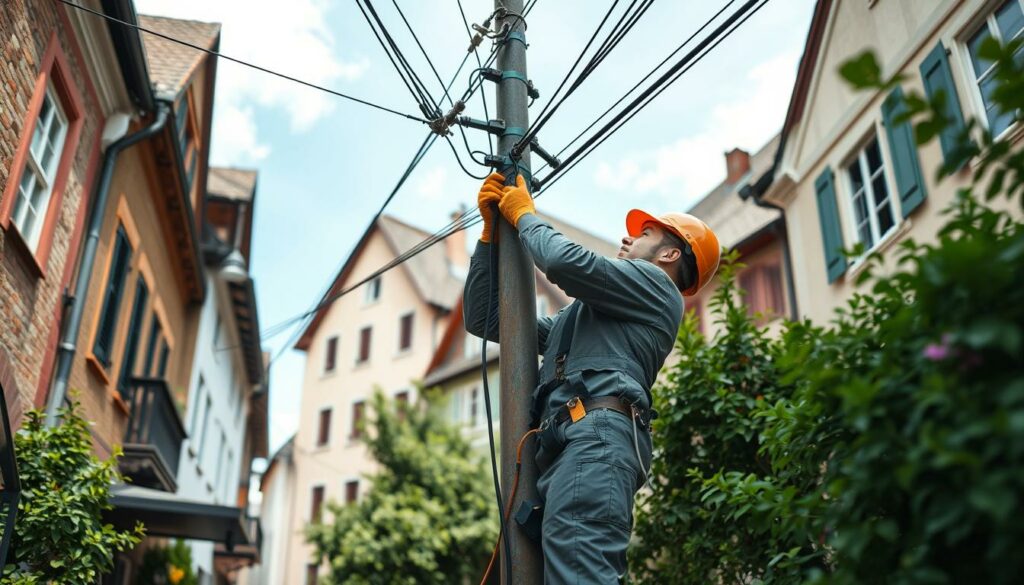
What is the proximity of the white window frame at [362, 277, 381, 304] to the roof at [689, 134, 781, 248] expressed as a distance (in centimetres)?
1681

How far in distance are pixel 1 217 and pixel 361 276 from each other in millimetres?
33582

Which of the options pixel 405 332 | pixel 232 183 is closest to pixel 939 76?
pixel 232 183

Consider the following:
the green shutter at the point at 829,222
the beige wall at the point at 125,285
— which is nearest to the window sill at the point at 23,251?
the beige wall at the point at 125,285

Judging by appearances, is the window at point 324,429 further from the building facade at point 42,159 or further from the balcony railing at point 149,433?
the building facade at point 42,159

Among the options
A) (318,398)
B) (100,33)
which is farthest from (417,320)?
(100,33)

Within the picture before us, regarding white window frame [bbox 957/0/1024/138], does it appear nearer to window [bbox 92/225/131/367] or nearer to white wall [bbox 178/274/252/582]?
window [bbox 92/225/131/367]

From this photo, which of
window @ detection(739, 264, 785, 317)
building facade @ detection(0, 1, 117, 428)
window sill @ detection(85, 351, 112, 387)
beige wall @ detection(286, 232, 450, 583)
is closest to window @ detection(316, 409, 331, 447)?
beige wall @ detection(286, 232, 450, 583)

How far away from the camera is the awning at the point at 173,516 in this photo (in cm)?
1065

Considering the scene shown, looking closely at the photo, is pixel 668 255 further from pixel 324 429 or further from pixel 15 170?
pixel 324 429

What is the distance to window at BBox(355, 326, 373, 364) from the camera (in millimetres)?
37500

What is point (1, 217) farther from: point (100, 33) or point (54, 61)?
point (100, 33)

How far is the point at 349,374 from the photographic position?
37.6 metres

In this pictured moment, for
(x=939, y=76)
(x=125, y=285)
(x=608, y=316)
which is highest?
(x=939, y=76)

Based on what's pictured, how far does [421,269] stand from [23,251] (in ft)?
94.7
